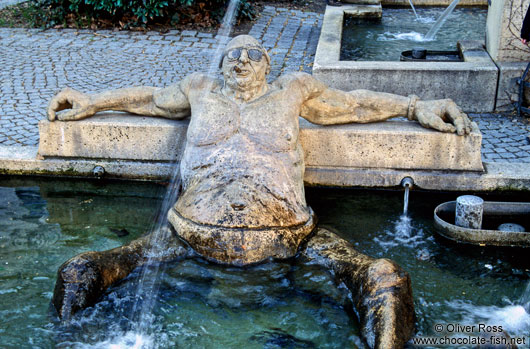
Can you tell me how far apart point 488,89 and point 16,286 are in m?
5.53

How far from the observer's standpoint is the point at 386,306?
3928 millimetres

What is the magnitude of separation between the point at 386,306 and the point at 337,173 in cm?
220

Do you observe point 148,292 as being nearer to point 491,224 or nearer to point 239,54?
point 239,54

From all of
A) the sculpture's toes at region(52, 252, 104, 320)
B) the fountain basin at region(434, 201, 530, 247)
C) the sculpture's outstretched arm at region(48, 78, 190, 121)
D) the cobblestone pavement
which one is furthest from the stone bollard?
the sculpture's toes at region(52, 252, 104, 320)

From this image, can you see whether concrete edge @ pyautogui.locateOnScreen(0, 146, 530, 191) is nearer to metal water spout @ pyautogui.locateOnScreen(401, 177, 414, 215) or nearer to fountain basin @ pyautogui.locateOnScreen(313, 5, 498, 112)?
metal water spout @ pyautogui.locateOnScreen(401, 177, 414, 215)

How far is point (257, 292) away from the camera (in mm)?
4508

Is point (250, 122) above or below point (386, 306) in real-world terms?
above

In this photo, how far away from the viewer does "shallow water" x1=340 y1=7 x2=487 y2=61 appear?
9578mm

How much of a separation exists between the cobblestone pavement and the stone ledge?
1069mm

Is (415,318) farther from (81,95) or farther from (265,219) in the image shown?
(81,95)

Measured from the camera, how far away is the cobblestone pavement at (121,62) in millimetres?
7336

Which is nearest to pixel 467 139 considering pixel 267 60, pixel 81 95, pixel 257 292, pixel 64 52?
pixel 267 60

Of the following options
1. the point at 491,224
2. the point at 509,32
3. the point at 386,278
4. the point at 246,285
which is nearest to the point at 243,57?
the point at 246,285

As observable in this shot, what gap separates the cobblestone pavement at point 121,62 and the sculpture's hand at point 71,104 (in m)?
1.23
